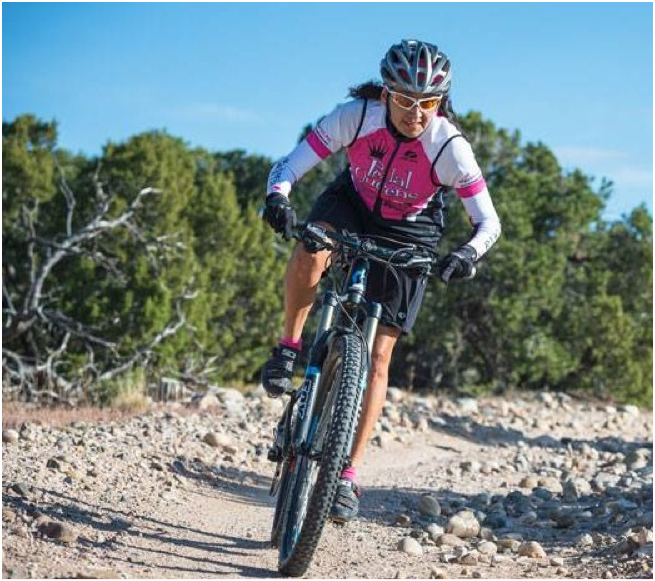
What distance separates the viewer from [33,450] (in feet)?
23.7

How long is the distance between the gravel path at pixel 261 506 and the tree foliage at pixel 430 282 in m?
7.22

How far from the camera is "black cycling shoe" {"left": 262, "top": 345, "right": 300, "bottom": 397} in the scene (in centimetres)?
539

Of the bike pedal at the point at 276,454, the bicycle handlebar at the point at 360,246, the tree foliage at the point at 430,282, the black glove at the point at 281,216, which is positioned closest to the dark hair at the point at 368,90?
the black glove at the point at 281,216

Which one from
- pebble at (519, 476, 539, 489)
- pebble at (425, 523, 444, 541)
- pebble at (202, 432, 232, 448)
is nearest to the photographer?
pebble at (425, 523, 444, 541)

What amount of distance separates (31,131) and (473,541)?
1780 cm

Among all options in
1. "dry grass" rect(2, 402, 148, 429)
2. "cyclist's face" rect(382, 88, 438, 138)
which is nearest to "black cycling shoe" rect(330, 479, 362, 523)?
"cyclist's face" rect(382, 88, 438, 138)

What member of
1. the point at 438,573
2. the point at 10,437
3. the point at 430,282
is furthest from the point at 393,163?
the point at 430,282

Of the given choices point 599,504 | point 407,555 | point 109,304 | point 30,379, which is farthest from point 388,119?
point 109,304

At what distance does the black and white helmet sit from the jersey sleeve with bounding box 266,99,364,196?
1.06ft

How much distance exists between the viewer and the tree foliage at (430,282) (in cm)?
1823

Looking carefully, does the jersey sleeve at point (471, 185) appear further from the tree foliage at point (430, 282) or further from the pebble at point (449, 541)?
the tree foliage at point (430, 282)

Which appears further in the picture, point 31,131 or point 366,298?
point 31,131

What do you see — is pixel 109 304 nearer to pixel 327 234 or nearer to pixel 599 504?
pixel 599 504

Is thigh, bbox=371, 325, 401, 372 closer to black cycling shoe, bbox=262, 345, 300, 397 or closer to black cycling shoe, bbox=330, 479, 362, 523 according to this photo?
black cycling shoe, bbox=262, 345, 300, 397
